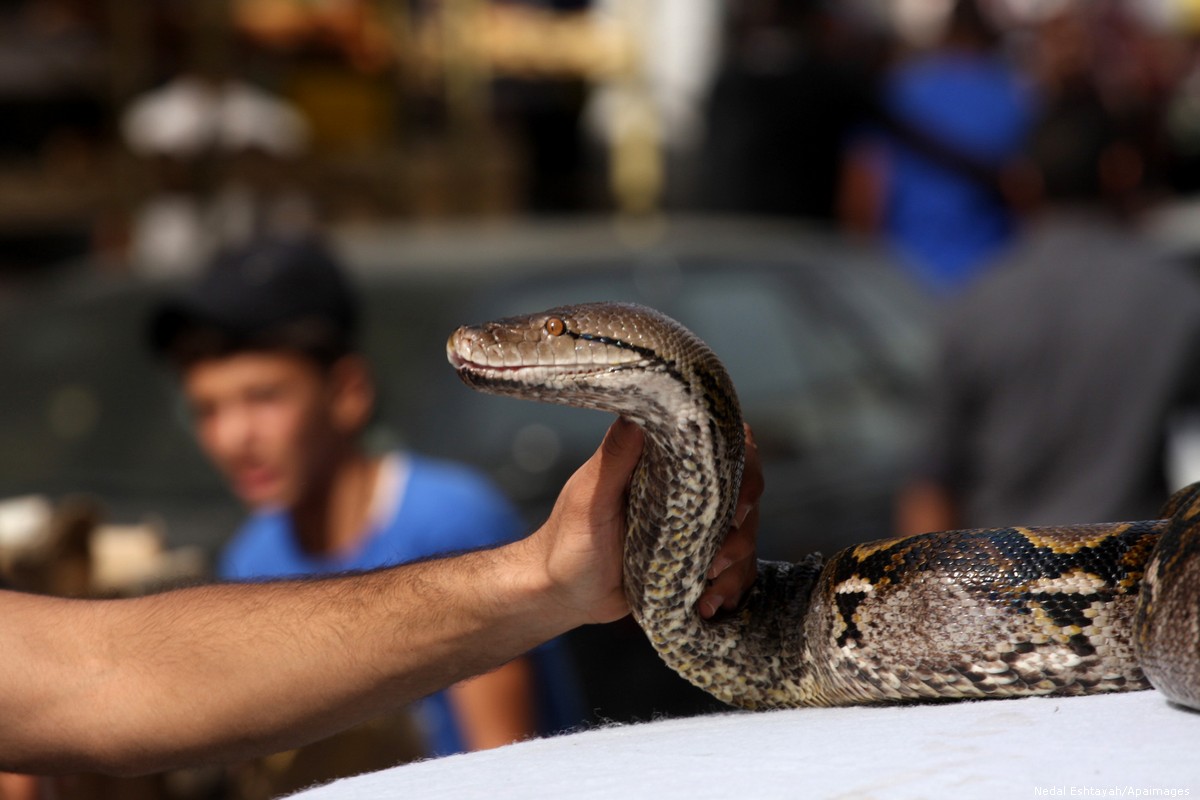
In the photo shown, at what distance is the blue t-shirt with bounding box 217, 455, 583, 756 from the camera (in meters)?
4.14

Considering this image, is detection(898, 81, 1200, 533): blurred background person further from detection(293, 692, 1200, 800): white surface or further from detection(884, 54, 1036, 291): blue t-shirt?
detection(293, 692, 1200, 800): white surface

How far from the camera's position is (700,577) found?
2.35 meters

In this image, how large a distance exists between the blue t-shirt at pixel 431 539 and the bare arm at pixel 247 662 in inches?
59.3

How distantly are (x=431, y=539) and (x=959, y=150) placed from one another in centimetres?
443

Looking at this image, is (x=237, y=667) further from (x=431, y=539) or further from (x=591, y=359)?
(x=431, y=539)

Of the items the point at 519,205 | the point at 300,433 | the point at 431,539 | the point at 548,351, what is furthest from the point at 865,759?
the point at 519,205

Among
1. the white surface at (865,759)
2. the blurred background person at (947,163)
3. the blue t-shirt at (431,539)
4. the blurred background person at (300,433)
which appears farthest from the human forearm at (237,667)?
the blurred background person at (947,163)

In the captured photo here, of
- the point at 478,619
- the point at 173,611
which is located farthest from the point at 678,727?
the point at 173,611

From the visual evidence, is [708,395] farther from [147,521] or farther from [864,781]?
[147,521]

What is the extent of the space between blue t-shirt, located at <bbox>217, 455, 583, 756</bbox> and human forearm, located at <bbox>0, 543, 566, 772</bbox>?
1512mm

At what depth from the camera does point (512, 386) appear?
2.29 m

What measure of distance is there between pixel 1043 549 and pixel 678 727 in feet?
2.06

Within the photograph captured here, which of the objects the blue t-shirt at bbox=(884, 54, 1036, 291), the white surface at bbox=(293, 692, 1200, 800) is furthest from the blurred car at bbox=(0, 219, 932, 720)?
the white surface at bbox=(293, 692, 1200, 800)

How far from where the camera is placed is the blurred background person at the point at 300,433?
4.32 meters
